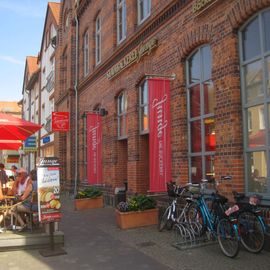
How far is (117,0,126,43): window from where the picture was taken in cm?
1515

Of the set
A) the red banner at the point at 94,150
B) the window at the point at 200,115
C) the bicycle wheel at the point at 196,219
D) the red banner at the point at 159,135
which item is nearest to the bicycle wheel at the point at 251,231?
the bicycle wheel at the point at 196,219

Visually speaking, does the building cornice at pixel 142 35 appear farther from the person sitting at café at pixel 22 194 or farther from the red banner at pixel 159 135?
the person sitting at café at pixel 22 194

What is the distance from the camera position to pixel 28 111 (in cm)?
4319

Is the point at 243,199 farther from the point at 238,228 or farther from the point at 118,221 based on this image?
the point at 118,221

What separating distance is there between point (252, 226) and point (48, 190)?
12.9 feet

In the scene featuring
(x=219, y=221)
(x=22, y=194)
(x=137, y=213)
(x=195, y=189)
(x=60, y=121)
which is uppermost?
(x=60, y=121)

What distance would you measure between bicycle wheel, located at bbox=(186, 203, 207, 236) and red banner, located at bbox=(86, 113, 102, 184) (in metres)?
7.81

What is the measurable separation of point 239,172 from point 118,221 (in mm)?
3660

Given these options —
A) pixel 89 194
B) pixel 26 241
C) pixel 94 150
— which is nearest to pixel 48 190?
pixel 26 241

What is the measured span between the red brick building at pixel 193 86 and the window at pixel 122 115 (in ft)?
0.13

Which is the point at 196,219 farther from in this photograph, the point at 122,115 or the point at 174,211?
the point at 122,115

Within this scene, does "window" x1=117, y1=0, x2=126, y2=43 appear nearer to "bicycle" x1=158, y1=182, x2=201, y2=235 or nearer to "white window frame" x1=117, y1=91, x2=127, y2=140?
"white window frame" x1=117, y1=91, x2=127, y2=140

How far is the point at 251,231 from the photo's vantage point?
23.1ft

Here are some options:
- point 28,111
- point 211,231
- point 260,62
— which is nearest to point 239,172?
point 211,231
